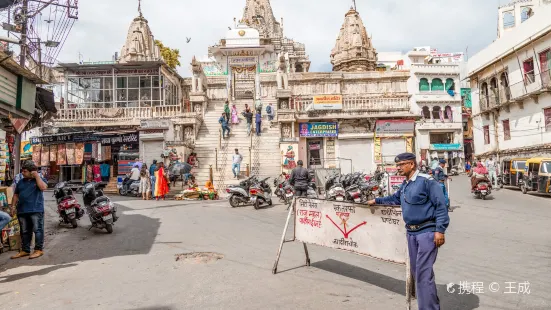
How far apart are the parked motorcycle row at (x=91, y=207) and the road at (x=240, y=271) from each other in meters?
0.28

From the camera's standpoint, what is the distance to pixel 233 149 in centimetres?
2034

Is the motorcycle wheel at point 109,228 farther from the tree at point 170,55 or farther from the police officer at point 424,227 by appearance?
the tree at point 170,55

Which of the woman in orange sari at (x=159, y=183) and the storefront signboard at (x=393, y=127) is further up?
the storefront signboard at (x=393, y=127)

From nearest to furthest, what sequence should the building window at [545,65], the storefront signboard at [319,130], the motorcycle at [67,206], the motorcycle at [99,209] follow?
the motorcycle at [99,209] < the motorcycle at [67,206] < the building window at [545,65] < the storefront signboard at [319,130]

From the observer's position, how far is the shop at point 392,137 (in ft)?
73.8

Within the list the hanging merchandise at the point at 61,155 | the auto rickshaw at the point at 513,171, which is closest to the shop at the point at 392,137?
the auto rickshaw at the point at 513,171

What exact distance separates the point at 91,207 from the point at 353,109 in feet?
56.9

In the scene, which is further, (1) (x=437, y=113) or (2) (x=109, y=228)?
(1) (x=437, y=113)

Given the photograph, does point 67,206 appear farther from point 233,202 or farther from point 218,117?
point 218,117

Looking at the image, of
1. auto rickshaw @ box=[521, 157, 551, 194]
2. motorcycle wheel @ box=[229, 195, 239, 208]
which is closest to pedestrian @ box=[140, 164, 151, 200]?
motorcycle wheel @ box=[229, 195, 239, 208]

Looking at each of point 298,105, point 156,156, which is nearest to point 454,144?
point 298,105

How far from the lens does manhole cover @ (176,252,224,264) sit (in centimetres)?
570

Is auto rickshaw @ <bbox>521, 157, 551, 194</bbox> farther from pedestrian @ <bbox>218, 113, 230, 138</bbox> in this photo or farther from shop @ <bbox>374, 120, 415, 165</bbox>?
pedestrian @ <bbox>218, 113, 230, 138</bbox>

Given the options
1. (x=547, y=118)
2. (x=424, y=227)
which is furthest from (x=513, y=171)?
(x=424, y=227)
